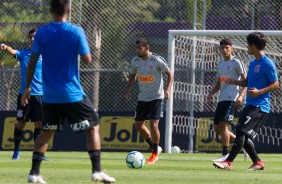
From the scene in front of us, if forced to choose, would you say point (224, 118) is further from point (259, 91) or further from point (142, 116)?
point (259, 91)

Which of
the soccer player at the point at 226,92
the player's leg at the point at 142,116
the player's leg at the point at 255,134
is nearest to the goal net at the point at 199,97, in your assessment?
the soccer player at the point at 226,92

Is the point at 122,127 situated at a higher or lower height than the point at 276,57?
lower

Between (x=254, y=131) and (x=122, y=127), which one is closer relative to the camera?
(x=254, y=131)

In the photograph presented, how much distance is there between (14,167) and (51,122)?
391 centimetres

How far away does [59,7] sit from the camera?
9.88m

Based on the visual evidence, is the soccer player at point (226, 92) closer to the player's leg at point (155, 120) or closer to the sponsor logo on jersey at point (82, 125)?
the player's leg at point (155, 120)

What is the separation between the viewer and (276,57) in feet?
77.2

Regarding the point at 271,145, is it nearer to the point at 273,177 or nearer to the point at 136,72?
the point at 136,72

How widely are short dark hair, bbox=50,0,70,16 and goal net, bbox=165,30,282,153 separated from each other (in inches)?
479

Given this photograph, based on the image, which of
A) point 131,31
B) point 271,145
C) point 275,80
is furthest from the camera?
point 131,31

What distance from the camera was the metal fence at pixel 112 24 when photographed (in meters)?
24.1

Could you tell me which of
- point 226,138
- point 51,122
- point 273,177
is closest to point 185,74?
point 226,138

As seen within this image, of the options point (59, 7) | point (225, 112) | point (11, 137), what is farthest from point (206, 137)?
point (59, 7)

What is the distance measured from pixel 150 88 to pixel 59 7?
7.17 metres
